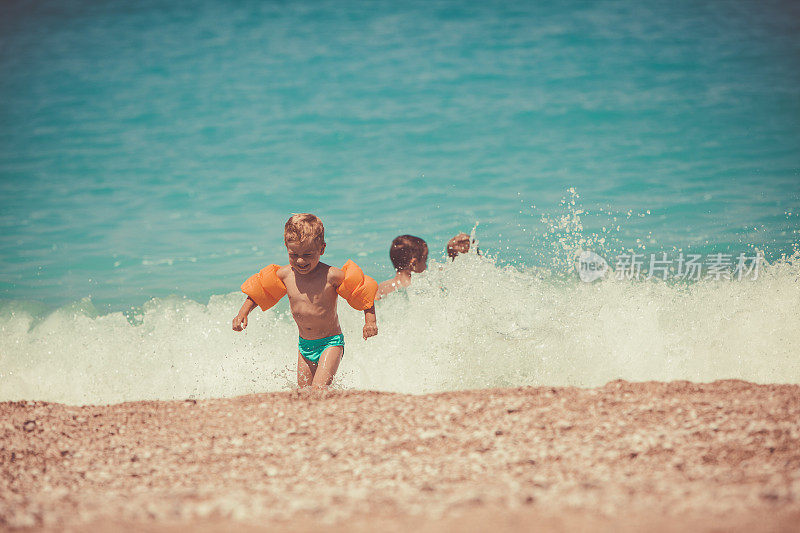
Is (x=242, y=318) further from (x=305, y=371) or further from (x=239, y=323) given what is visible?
(x=305, y=371)

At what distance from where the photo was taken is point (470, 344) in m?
4.66

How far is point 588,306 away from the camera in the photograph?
5.11 m

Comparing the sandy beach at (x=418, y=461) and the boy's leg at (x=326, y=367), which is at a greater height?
the boy's leg at (x=326, y=367)

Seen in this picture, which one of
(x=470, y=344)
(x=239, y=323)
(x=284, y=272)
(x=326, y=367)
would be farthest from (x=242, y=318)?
(x=470, y=344)

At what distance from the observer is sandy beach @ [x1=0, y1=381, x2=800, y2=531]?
179cm

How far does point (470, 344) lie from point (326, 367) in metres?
1.09

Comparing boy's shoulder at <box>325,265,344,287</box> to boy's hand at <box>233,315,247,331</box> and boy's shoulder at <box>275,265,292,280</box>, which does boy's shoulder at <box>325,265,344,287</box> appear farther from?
boy's hand at <box>233,315,247,331</box>

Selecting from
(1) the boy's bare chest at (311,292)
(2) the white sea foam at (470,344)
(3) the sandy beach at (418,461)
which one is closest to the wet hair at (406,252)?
(2) the white sea foam at (470,344)

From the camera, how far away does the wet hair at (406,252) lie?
5.51 m

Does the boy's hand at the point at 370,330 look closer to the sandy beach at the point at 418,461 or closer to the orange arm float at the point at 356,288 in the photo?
the orange arm float at the point at 356,288

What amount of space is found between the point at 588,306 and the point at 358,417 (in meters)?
2.72

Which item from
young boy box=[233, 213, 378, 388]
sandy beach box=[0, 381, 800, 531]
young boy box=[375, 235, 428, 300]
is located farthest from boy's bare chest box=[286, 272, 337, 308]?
young boy box=[375, 235, 428, 300]

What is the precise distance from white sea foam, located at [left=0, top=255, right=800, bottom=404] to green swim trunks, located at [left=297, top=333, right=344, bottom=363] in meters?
0.61

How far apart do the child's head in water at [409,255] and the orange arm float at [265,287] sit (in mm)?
1475
